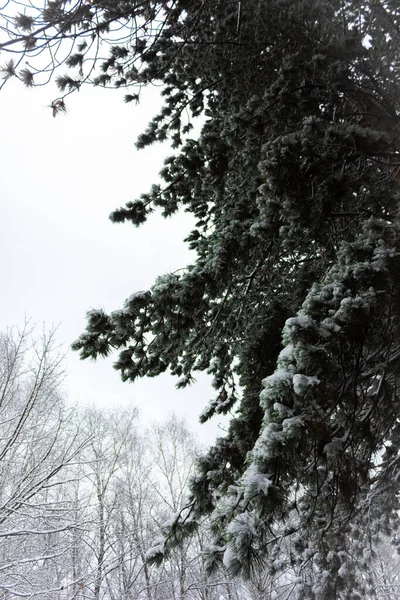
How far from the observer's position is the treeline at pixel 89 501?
6.56 meters

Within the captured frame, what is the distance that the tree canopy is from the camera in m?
2.14

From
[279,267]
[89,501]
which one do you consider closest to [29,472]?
[89,501]

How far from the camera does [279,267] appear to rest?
4633mm

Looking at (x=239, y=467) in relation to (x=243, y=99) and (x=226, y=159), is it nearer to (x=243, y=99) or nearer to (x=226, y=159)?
(x=226, y=159)

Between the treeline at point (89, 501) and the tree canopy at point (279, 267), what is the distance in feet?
11.3

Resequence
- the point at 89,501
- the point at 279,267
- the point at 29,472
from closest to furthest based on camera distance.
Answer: the point at 279,267, the point at 29,472, the point at 89,501

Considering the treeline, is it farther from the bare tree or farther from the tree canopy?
the tree canopy

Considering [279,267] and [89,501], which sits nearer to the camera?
[279,267]

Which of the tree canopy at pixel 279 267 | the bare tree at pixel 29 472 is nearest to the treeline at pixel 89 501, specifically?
the bare tree at pixel 29 472

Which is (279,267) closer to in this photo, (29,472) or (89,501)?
(29,472)

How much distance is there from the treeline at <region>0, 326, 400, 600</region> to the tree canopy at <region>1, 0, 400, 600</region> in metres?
3.45

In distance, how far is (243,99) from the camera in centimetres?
477

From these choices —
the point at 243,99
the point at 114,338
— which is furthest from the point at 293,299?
the point at 243,99

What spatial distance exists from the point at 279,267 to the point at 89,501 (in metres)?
7.12
